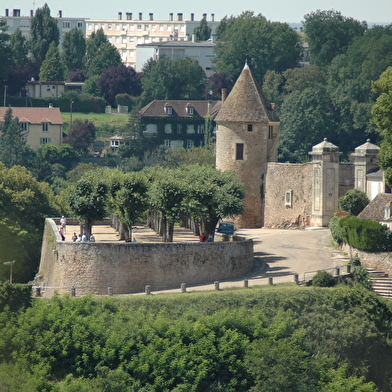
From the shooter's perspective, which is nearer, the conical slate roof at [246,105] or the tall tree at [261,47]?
the conical slate roof at [246,105]

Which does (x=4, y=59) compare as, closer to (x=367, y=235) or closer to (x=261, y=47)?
(x=261, y=47)

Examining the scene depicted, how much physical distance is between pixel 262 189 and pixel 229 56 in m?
66.1

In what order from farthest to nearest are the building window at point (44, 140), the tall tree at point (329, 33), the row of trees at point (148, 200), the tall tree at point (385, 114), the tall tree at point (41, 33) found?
1. the tall tree at point (41, 33)
2. the tall tree at point (329, 33)
3. the building window at point (44, 140)
4. the tall tree at point (385, 114)
5. the row of trees at point (148, 200)

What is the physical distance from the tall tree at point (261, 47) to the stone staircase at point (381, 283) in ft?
235

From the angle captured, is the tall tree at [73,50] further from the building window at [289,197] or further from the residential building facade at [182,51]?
the building window at [289,197]

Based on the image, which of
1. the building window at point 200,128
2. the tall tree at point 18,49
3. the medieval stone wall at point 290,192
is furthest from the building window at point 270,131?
the tall tree at point 18,49

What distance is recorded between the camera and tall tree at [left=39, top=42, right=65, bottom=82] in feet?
433

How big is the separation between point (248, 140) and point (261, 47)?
61.9 metres

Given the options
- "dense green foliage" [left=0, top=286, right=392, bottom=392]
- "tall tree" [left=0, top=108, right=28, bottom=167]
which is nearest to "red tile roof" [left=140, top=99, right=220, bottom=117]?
"tall tree" [left=0, top=108, right=28, bottom=167]

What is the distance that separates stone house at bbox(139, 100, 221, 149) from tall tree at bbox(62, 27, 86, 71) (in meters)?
29.0

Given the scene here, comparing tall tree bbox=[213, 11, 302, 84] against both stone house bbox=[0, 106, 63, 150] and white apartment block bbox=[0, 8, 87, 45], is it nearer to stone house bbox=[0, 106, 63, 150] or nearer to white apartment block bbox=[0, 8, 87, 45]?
stone house bbox=[0, 106, 63, 150]

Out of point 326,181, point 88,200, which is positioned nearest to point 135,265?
point 88,200

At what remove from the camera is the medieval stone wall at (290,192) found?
5865 cm

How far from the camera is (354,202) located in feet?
177
